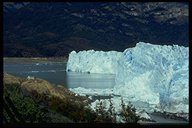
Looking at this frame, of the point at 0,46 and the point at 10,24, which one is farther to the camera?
the point at 10,24

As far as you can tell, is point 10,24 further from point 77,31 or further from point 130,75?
point 130,75

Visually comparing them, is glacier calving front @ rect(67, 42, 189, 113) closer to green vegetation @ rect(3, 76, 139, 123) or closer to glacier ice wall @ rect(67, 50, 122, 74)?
green vegetation @ rect(3, 76, 139, 123)

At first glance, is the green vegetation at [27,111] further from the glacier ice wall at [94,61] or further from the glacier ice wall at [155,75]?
the glacier ice wall at [94,61]

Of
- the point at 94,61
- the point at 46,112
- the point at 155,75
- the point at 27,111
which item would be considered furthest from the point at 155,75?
the point at 94,61

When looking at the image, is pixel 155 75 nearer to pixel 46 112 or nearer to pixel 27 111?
pixel 46 112

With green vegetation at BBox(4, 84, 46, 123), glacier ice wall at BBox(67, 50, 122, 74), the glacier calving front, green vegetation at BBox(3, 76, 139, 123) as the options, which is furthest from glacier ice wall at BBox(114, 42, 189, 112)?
glacier ice wall at BBox(67, 50, 122, 74)

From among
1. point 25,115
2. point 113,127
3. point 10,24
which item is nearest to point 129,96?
point 25,115

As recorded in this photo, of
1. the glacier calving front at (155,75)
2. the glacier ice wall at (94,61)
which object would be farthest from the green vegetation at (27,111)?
the glacier ice wall at (94,61)
